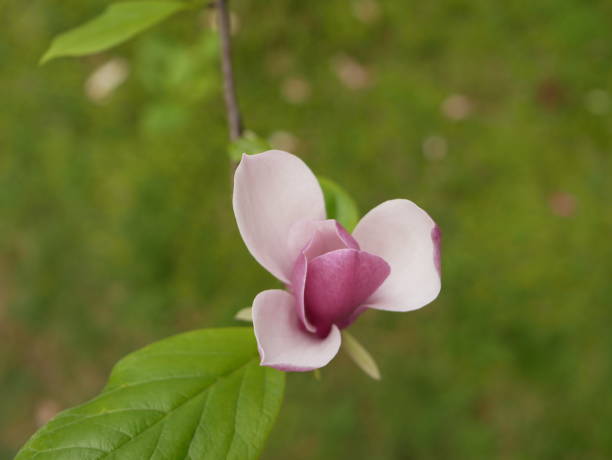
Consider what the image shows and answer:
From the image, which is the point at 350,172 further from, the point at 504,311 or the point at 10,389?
the point at 10,389

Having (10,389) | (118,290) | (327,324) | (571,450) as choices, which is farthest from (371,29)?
(327,324)

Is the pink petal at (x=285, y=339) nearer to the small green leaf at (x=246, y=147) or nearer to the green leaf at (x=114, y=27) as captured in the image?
the small green leaf at (x=246, y=147)

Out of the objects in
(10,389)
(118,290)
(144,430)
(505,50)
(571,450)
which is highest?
(144,430)

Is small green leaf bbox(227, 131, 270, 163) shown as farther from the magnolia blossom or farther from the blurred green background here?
the blurred green background

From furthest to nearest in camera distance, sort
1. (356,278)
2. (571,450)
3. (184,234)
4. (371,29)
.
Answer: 1. (371,29)
2. (184,234)
3. (571,450)
4. (356,278)

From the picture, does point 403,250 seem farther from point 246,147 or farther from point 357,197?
point 357,197

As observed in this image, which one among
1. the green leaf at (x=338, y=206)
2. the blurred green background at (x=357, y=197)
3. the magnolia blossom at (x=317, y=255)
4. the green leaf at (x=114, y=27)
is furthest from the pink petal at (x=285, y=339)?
the blurred green background at (x=357, y=197)

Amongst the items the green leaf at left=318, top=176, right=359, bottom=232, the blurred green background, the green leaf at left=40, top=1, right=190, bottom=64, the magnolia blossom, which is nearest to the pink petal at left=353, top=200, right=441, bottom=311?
the magnolia blossom
